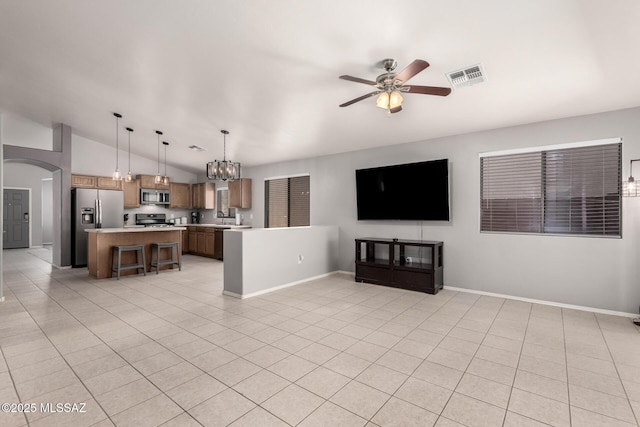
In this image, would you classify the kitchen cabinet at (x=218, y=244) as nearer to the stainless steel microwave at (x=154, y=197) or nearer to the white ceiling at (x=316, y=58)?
the stainless steel microwave at (x=154, y=197)

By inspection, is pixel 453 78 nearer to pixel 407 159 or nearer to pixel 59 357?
pixel 407 159

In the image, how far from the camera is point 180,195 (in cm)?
945

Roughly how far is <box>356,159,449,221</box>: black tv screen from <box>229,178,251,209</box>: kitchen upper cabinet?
143 inches

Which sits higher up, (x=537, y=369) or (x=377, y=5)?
(x=377, y=5)

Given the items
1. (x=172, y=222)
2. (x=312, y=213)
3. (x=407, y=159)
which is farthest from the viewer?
(x=172, y=222)

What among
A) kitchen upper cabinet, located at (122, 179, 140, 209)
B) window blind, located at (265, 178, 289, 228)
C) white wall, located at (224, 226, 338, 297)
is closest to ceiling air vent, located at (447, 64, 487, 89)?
white wall, located at (224, 226, 338, 297)

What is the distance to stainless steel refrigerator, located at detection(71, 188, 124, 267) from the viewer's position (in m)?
7.06

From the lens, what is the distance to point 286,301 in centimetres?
441

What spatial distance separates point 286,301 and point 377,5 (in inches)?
145

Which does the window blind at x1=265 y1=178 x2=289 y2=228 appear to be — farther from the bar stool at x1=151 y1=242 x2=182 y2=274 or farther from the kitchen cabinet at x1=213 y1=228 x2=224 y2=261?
the bar stool at x1=151 y1=242 x2=182 y2=274

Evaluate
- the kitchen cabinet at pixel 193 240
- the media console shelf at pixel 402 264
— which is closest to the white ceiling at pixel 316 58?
the media console shelf at pixel 402 264

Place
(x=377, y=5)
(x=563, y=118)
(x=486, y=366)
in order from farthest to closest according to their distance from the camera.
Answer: (x=563, y=118) → (x=486, y=366) → (x=377, y=5)

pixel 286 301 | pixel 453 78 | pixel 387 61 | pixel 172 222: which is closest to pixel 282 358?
pixel 286 301

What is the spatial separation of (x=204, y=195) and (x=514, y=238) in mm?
8137
